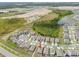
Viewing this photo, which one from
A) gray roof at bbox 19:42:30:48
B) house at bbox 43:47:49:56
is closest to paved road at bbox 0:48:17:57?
gray roof at bbox 19:42:30:48

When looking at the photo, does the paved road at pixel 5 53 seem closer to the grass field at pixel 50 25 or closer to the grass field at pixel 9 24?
the grass field at pixel 9 24

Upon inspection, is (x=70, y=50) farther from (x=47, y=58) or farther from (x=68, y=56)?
(x=47, y=58)

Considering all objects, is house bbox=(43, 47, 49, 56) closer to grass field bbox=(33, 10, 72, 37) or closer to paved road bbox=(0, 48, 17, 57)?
grass field bbox=(33, 10, 72, 37)

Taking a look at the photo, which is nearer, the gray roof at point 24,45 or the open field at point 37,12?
the gray roof at point 24,45

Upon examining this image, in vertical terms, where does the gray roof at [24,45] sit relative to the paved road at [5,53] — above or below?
above

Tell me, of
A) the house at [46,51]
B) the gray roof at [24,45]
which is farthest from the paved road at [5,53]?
the house at [46,51]

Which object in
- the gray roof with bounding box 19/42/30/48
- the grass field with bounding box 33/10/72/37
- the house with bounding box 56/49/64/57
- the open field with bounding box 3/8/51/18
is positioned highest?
the open field with bounding box 3/8/51/18

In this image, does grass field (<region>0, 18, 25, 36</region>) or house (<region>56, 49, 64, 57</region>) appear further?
grass field (<region>0, 18, 25, 36</region>)

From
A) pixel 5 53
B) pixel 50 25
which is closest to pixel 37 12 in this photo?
pixel 50 25

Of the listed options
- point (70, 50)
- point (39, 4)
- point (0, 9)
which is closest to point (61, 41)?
point (70, 50)
